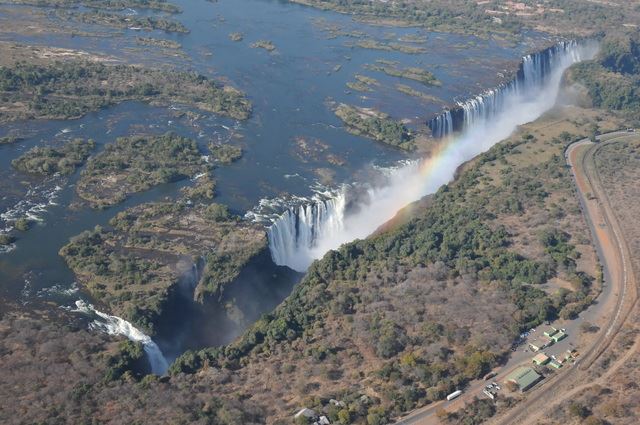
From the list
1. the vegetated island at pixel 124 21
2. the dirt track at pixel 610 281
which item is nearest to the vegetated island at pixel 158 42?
the vegetated island at pixel 124 21

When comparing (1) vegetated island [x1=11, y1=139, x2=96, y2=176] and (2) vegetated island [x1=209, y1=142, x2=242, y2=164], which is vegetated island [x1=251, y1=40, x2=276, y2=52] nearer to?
(2) vegetated island [x1=209, y1=142, x2=242, y2=164]

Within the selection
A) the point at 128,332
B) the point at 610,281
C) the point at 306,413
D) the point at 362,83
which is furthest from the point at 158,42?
the point at 306,413

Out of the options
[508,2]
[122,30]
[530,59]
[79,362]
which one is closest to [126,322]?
[79,362]

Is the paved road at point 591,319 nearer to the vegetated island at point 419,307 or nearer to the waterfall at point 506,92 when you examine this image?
the vegetated island at point 419,307

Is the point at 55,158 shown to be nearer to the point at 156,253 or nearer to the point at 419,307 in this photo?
the point at 156,253

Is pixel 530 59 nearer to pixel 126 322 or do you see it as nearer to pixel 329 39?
pixel 329 39

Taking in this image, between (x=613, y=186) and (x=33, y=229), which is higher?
(x=613, y=186)

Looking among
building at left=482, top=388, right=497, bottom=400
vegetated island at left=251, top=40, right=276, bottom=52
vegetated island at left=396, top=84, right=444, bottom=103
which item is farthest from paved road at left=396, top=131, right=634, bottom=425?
vegetated island at left=251, top=40, right=276, bottom=52
